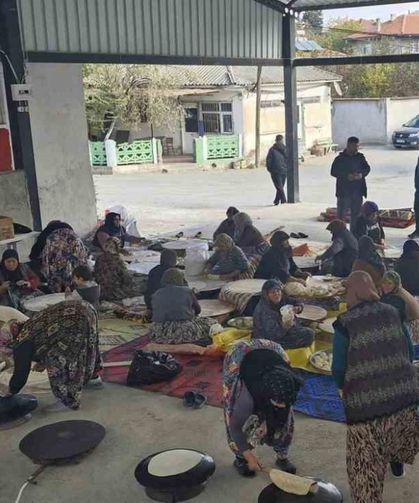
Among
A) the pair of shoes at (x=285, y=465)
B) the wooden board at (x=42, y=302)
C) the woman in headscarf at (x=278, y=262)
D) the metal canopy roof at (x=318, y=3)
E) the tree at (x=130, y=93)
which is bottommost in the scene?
the pair of shoes at (x=285, y=465)

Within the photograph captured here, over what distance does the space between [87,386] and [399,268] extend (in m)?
3.83

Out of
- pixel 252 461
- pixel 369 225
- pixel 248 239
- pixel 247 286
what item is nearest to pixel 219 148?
pixel 369 225

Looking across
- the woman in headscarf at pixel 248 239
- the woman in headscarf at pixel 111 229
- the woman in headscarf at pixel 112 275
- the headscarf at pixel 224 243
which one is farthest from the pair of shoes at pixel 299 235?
the woman in headscarf at pixel 112 275

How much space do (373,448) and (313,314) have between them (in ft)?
11.9

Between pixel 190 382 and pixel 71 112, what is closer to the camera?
pixel 190 382

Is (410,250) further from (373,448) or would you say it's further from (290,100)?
(290,100)

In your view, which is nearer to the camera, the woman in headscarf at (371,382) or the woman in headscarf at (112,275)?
the woman in headscarf at (371,382)

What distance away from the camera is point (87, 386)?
6859mm

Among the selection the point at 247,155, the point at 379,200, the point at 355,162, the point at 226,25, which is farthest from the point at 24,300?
the point at 247,155

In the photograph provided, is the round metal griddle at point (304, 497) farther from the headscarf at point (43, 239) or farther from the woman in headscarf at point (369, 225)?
the woman in headscarf at point (369, 225)

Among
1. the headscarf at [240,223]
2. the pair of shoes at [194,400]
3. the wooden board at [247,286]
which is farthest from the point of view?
the headscarf at [240,223]

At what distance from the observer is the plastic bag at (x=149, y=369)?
686 centimetres

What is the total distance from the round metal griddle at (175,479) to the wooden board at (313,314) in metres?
3.08

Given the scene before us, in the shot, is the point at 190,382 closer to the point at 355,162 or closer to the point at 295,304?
the point at 295,304
